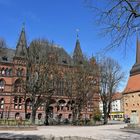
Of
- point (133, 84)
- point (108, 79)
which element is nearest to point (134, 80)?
point (133, 84)

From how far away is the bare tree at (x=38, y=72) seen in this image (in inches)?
1759

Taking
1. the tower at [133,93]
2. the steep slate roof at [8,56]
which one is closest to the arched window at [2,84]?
the steep slate roof at [8,56]

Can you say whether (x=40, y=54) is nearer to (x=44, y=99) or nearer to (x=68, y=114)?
(x=44, y=99)

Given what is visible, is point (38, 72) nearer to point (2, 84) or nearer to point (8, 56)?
point (2, 84)

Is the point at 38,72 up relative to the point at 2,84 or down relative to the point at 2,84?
down

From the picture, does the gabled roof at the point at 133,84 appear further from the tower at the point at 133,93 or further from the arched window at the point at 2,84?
the arched window at the point at 2,84

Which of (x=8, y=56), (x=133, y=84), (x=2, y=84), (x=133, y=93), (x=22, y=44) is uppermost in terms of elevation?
(x=8, y=56)

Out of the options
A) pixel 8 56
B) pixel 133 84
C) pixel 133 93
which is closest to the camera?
pixel 8 56

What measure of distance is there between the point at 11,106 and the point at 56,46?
980 inches

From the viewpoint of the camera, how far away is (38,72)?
147ft

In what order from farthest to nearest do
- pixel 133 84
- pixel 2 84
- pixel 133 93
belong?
1. pixel 133 84
2. pixel 133 93
3. pixel 2 84

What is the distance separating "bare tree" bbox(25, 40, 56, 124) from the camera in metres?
44.7

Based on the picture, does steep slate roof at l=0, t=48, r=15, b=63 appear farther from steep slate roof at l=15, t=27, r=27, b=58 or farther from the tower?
the tower

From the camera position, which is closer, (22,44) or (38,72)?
(38,72)
